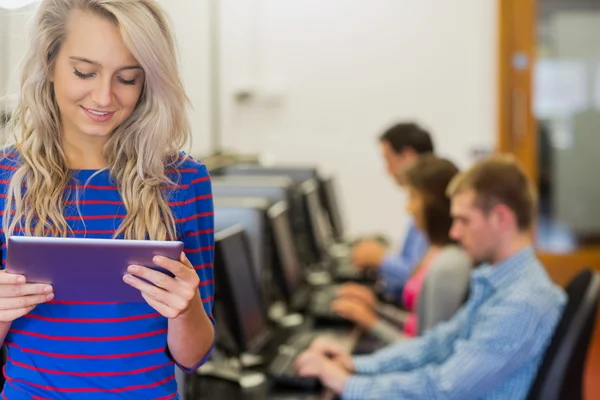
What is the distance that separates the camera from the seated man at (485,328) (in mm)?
2209

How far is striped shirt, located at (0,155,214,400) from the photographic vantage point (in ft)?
4.86

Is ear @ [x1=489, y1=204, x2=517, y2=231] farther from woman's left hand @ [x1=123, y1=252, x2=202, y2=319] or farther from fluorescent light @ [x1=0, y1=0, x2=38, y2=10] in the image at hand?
fluorescent light @ [x1=0, y1=0, x2=38, y2=10]

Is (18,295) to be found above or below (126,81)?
below

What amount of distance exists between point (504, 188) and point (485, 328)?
0.41 m

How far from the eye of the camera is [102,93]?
146 cm

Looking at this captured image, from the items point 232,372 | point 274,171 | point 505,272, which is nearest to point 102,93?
point 505,272

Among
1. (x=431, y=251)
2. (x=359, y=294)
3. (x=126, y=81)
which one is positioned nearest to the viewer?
(x=126, y=81)

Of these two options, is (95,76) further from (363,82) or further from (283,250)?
(363,82)

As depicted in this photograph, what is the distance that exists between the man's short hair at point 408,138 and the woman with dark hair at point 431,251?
0.91 m

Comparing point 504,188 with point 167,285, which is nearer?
point 167,285

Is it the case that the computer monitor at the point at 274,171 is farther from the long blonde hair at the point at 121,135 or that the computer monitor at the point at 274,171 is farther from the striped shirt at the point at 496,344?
the long blonde hair at the point at 121,135

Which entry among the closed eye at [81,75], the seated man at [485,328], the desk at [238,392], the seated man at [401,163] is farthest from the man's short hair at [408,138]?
the closed eye at [81,75]

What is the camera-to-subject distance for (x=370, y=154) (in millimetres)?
6359

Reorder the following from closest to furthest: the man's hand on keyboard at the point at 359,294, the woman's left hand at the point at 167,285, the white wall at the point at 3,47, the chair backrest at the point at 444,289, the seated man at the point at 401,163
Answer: the woman's left hand at the point at 167,285 < the white wall at the point at 3,47 < the chair backrest at the point at 444,289 < the man's hand on keyboard at the point at 359,294 < the seated man at the point at 401,163
